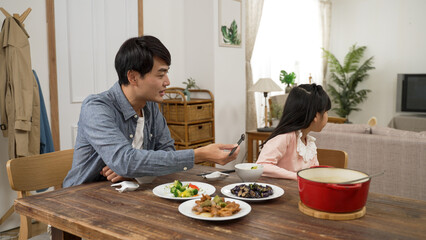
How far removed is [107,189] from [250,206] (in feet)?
1.76

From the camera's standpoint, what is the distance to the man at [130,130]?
141 centimetres

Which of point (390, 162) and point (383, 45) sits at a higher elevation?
point (383, 45)

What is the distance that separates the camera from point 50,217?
1153 mm

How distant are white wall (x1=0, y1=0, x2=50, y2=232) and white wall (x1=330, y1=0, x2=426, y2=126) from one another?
19.0 feet

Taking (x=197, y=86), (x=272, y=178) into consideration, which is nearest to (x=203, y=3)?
(x=197, y=86)

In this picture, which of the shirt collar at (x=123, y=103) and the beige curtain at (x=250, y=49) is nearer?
the shirt collar at (x=123, y=103)

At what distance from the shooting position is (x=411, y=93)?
6.54m

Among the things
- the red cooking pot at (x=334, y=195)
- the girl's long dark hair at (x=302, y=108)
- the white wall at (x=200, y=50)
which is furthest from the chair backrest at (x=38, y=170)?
the white wall at (x=200, y=50)

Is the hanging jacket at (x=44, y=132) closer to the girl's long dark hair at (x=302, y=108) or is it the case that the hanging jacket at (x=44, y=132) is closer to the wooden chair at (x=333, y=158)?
the girl's long dark hair at (x=302, y=108)

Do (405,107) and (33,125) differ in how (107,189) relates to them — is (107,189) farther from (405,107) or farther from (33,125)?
(405,107)

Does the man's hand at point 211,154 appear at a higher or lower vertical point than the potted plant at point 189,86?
lower

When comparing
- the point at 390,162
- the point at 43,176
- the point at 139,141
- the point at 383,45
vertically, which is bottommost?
the point at 390,162

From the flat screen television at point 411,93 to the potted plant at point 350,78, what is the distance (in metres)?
0.61

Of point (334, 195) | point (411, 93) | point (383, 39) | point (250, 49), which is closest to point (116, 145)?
point (334, 195)
